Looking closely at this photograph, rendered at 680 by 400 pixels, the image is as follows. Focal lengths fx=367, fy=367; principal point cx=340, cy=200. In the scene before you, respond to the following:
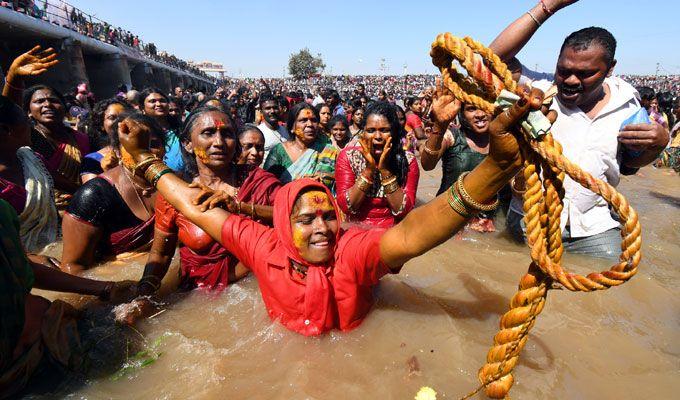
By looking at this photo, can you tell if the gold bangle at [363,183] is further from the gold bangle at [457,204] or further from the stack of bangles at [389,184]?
the gold bangle at [457,204]

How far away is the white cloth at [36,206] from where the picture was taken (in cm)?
325

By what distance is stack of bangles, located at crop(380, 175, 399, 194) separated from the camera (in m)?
3.11

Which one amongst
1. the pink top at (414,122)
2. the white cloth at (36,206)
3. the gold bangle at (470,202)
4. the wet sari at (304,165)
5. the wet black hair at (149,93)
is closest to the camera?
the gold bangle at (470,202)

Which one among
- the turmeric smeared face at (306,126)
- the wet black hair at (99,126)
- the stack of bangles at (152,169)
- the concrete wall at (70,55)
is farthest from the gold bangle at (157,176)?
the concrete wall at (70,55)

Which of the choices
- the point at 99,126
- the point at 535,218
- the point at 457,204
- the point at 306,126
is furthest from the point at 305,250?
the point at 99,126

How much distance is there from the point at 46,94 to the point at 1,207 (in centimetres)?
329

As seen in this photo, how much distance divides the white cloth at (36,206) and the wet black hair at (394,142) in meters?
3.03

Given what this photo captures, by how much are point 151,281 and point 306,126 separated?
100 inches

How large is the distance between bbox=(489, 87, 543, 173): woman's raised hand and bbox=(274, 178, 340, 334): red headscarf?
1062 millimetres

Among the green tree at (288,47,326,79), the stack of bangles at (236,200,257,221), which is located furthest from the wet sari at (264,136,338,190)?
the green tree at (288,47,326,79)

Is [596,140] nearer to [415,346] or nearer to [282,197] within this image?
[415,346]

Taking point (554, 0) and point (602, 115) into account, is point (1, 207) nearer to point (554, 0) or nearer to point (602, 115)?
point (554, 0)

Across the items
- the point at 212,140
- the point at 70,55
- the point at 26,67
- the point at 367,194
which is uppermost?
the point at 70,55

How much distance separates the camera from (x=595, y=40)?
233 cm
